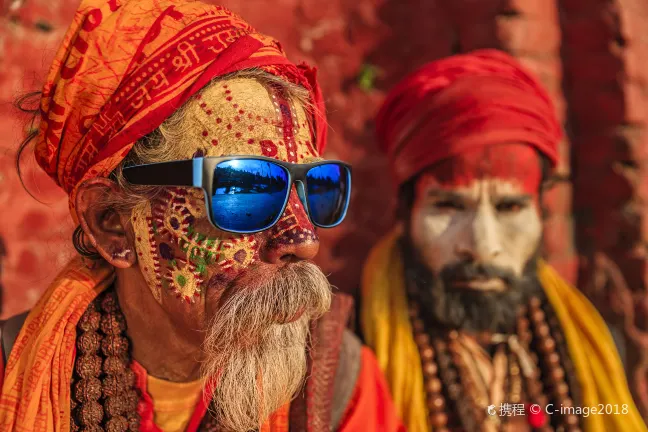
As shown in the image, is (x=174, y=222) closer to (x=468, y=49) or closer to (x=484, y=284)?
(x=484, y=284)

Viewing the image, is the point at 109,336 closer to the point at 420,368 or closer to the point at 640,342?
the point at 420,368

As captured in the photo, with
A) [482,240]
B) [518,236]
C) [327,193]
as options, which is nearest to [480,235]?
[482,240]

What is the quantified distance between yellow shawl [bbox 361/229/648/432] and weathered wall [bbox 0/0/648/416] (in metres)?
0.51

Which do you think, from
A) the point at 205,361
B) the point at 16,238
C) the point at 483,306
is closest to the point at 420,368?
the point at 483,306

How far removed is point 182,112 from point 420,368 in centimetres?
147

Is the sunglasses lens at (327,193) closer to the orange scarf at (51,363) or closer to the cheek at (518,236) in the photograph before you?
the orange scarf at (51,363)

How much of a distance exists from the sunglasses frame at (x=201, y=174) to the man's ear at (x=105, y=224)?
8 centimetres

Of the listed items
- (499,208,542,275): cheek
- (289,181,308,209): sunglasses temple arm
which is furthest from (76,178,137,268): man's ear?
(499,208,542,275): cheek

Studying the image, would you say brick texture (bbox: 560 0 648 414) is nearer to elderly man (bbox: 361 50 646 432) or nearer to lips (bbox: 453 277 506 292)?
elderly man (bbox: 361 50 646 432)

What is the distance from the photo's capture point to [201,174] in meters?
1.58

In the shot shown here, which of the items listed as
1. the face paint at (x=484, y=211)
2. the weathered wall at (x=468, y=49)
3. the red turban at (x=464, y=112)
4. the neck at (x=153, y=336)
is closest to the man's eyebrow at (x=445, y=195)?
the face paint at (x=484, y=211)

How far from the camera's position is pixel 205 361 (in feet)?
5.62

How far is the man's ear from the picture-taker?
5.60 ft

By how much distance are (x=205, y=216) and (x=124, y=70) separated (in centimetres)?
41
